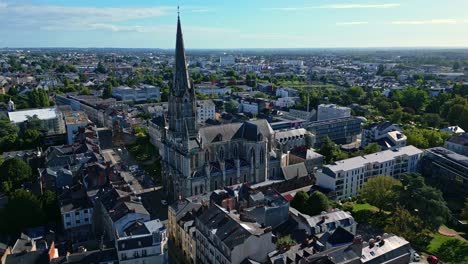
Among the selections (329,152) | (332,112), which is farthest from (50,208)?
(332,112)

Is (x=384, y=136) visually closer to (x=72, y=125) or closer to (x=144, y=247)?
(x=144, y=247)

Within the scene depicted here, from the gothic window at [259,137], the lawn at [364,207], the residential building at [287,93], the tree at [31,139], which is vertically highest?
the gothic window at [259,137]

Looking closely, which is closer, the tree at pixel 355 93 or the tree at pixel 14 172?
the tree at pixel 14 172

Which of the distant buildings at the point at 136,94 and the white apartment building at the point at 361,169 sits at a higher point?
the distant buildings at the point at 136,94

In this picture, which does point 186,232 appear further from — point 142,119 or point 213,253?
point 142,119

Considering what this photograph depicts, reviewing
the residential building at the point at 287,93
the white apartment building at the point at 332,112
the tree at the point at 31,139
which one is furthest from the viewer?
the residential building at the point at 287,93

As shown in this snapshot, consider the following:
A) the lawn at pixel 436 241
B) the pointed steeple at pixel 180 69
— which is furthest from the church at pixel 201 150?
the lawn at pixel 436 241

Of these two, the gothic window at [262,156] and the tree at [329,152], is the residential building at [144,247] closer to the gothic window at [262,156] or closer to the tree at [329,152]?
the gothic window at [262,156]
